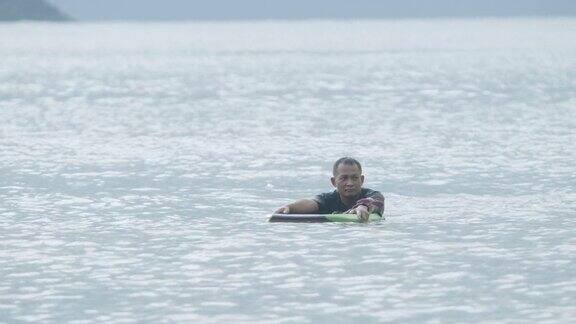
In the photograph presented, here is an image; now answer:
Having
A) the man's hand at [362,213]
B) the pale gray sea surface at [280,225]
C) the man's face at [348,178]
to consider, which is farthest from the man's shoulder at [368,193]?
the man's hand at [362,213]

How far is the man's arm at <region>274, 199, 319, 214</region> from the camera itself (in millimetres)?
20094

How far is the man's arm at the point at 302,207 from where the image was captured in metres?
20.1

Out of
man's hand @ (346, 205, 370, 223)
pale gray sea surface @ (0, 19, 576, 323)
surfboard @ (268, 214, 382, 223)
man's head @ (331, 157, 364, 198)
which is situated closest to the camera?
pale gray sea surface @ (0, 19, 576, 323)

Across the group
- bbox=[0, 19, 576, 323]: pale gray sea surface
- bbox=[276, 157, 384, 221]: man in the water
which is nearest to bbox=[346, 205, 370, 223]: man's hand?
bbox=[276, 157, 384, 221]: man in the water

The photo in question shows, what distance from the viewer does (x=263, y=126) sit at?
39562 mm

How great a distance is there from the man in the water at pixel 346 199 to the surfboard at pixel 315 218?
0.11 metres

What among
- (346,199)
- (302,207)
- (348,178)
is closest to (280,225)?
(302,207)

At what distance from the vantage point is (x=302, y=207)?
20203 millimetres

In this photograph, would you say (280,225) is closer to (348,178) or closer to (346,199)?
(346,199)

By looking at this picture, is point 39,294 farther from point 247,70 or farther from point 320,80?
point 247,70

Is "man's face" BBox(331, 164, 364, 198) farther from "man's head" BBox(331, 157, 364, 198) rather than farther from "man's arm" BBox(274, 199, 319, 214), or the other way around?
"man's arm" BBox(274, 199, 319, 214)

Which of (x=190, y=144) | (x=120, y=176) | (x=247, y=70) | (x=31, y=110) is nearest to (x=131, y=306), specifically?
(x=120, y=176)

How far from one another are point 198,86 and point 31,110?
69.4ft

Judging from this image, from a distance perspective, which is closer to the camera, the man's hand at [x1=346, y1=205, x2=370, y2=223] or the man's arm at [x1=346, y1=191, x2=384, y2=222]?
Answer: the man's hand at [x1=346, y1=205, x2=370, y2=223]
